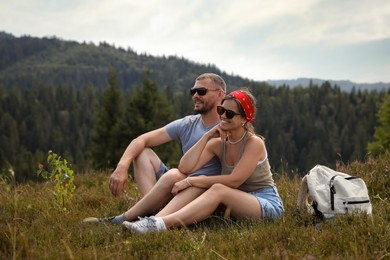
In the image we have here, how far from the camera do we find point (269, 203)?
5.33 meters

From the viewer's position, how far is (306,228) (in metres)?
4.60

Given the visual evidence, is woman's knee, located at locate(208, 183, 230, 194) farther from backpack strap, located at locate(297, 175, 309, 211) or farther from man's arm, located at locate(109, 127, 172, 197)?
man's arm, located at locate(109, 127, 172, 197)

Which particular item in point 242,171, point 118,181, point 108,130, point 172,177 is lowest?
point 108,130

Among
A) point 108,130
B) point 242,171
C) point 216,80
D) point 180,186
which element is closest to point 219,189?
point 242,171

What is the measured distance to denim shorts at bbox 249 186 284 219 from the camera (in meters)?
5.25

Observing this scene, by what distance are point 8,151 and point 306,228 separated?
117458 millimetres

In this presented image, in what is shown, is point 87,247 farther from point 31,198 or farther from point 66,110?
point 66,110

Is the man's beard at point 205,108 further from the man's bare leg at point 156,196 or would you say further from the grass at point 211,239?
the grass at point 211,239

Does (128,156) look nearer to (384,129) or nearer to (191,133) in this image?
(191,133)

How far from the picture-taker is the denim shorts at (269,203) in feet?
17.2

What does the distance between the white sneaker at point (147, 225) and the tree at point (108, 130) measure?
30407 mm

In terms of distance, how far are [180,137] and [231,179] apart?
1.41m

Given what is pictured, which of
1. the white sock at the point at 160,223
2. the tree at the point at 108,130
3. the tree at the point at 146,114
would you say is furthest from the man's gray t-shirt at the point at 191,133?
the tree at the point at 146,114

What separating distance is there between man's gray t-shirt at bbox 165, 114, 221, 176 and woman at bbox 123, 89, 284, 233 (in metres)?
0.24
